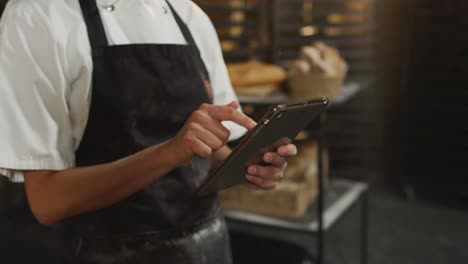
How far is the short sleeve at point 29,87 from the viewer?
0.93 meters

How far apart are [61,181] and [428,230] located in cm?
284

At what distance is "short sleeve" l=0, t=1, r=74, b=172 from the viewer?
933 mm

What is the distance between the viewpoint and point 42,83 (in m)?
0.94

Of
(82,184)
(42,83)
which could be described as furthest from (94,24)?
(82,184)

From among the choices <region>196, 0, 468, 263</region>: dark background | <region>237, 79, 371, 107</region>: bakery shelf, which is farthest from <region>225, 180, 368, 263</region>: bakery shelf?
<region>196, 0, 468, 263</region>: dark background

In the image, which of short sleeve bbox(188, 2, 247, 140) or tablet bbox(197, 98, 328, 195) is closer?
tablet bbox(197, 98, 328, 195)

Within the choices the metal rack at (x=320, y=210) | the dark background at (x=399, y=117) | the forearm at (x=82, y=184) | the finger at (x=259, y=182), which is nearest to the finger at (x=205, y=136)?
the forearm at (x=82, y=184)

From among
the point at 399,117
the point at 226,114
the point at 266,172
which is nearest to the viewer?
the point at 226,114

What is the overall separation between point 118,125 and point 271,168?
316 mm

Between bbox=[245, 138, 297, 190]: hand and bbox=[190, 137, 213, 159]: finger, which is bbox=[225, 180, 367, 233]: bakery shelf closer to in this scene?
bbox=[245, 138, 297, 190]: hand

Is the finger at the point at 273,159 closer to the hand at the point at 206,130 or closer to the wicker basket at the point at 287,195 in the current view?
the hand at the point at 206,130

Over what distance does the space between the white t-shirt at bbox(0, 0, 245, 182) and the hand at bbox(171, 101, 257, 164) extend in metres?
0.26

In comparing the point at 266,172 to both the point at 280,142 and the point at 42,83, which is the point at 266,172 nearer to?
the point at 280,142

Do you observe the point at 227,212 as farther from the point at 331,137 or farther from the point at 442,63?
the point at 442,63
